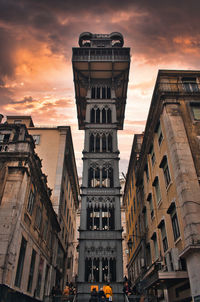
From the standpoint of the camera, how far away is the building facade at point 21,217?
1705 centimetres

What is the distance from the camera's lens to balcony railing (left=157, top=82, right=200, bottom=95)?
77.5 ft

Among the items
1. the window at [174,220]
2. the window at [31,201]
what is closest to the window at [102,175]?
the window at [31,201]

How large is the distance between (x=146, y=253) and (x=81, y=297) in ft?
27.5

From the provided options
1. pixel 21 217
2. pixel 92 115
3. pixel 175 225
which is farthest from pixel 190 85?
pixel 92 115

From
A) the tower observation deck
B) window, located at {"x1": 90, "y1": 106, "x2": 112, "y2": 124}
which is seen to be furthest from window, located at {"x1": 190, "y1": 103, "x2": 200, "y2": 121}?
window, located at {"x1": 90, "y1": 106, "x2": 112, "y2": 124}

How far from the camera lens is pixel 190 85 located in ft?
80.4

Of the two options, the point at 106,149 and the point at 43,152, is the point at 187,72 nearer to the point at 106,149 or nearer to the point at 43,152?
the point at 106,149

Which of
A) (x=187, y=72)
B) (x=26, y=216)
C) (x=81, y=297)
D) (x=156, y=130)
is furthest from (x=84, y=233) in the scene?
(x=187, y=72)

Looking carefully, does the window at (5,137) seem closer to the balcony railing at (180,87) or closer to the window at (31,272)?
the window at (31,272)

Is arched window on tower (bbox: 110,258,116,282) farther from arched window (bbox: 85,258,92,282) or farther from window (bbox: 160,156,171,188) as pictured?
window (bbox: 160,156,171,188)

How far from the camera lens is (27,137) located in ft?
71.0

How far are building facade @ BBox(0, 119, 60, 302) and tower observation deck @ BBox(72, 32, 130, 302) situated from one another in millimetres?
5987

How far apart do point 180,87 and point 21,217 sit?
17611mm

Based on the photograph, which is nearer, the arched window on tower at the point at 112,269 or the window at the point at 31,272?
the window at the point at 31,272
